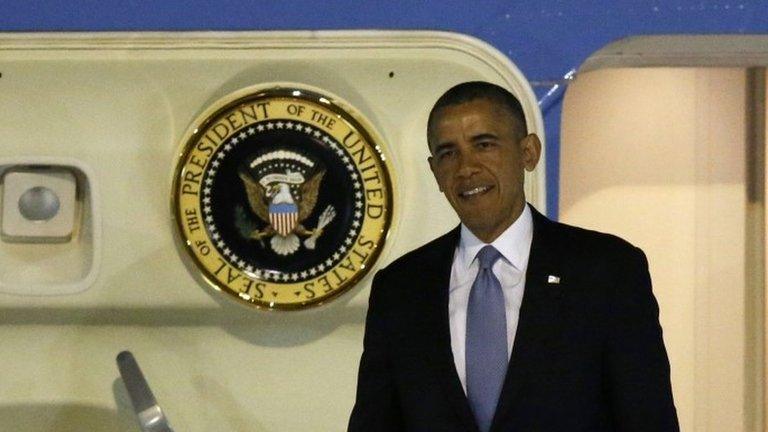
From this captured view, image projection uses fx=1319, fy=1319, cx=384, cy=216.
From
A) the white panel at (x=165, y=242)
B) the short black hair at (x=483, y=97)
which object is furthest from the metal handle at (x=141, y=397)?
the short black hair at (x=483, y=97)

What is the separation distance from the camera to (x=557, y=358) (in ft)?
5.17

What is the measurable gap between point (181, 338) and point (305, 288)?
0.73 feet

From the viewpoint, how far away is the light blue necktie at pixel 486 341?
5.27ft

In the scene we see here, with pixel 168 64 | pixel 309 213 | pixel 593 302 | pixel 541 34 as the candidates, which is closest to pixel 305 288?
pixel 309 213

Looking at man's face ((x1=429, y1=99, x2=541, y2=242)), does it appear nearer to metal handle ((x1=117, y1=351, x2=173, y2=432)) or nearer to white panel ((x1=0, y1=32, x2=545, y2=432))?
white panel ((x1=0, y1=32, x2=545, y2=432))

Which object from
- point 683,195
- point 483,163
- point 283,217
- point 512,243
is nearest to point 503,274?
point 512,243

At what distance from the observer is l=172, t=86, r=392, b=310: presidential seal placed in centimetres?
218

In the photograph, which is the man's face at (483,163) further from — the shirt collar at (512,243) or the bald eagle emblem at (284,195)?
the bald eagle emblem at (284,195)

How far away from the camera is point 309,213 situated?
86.8 inches

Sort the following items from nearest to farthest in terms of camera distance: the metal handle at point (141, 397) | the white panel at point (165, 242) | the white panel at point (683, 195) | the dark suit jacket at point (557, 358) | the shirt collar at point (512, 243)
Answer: the dark suit jacket at point (557, 358) → the shirt collar at point (512, 243) → the metal handle at point (141, 397) → the white panel at point (165, 242) → the white panel at point (683, 195)

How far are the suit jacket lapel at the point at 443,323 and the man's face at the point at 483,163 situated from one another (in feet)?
0.21

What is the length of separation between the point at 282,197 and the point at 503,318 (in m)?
0.65

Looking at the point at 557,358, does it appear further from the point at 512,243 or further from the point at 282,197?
the point at 282,197

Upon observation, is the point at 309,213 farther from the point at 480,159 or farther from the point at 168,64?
the point at 480,159
